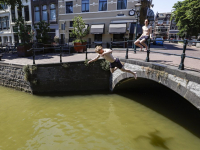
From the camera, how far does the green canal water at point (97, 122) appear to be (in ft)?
16.5

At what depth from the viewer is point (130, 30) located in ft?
58.0

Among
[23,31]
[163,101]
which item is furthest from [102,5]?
[163,101]

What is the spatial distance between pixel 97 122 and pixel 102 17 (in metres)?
15.6

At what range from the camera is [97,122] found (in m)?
6.28

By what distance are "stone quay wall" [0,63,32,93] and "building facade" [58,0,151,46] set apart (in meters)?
9.09

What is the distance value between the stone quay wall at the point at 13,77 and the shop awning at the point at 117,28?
11.6 m

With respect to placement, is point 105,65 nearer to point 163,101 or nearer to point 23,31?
point 163,101

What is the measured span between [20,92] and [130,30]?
42.9 ft

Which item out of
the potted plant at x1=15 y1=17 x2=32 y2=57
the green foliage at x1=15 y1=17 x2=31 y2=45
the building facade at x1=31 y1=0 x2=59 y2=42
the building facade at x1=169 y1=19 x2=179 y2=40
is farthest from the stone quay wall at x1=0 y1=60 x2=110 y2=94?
the building facade at x1=169 y1=19 x2=179 y2=40

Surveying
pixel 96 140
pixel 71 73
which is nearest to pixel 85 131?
pixel 96 140

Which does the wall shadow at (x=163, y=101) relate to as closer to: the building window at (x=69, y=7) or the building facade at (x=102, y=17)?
the building facade at (x=102, y=17)

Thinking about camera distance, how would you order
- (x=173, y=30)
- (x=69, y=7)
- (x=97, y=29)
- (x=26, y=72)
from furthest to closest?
(x=173, y=30) → (x=69, y=7) → (x=97, y=29) → (x=26, y=72)

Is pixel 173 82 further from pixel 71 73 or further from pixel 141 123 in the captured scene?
pixel 71 73

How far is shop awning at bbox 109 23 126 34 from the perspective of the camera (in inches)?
691
